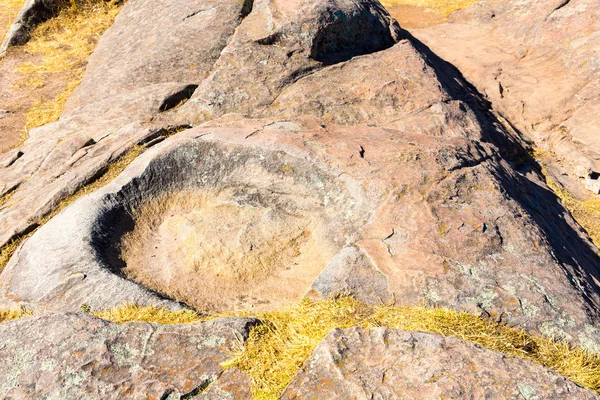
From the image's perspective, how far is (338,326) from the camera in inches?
137

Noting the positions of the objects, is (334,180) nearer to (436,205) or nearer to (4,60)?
(436,205)

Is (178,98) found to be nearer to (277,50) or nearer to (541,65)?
(277,50)

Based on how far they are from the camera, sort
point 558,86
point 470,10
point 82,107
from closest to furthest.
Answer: point 82,107 < point 558,86 < point 470,10

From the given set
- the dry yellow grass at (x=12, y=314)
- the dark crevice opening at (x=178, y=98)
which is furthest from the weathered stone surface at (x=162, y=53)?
the dry yellow grass at (x=12, y=314)

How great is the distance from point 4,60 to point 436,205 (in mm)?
11450

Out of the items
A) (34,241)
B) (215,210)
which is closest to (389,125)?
(215,210)

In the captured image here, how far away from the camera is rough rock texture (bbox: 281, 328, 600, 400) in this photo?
2.73 metres

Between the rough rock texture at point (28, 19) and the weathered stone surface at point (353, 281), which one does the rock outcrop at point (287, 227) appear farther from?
the rough rock texture at point (28, 19)

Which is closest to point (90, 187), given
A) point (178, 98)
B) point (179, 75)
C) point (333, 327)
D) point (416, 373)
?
point (178, 98)

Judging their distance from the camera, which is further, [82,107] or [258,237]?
[82,107]

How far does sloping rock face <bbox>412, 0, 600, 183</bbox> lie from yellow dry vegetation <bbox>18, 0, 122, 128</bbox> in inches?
334

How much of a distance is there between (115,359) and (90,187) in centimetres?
359

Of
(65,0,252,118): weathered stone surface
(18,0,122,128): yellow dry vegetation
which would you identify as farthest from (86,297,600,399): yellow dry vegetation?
(18,0,122,128): yellow dry vegetation

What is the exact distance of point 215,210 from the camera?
550cm
